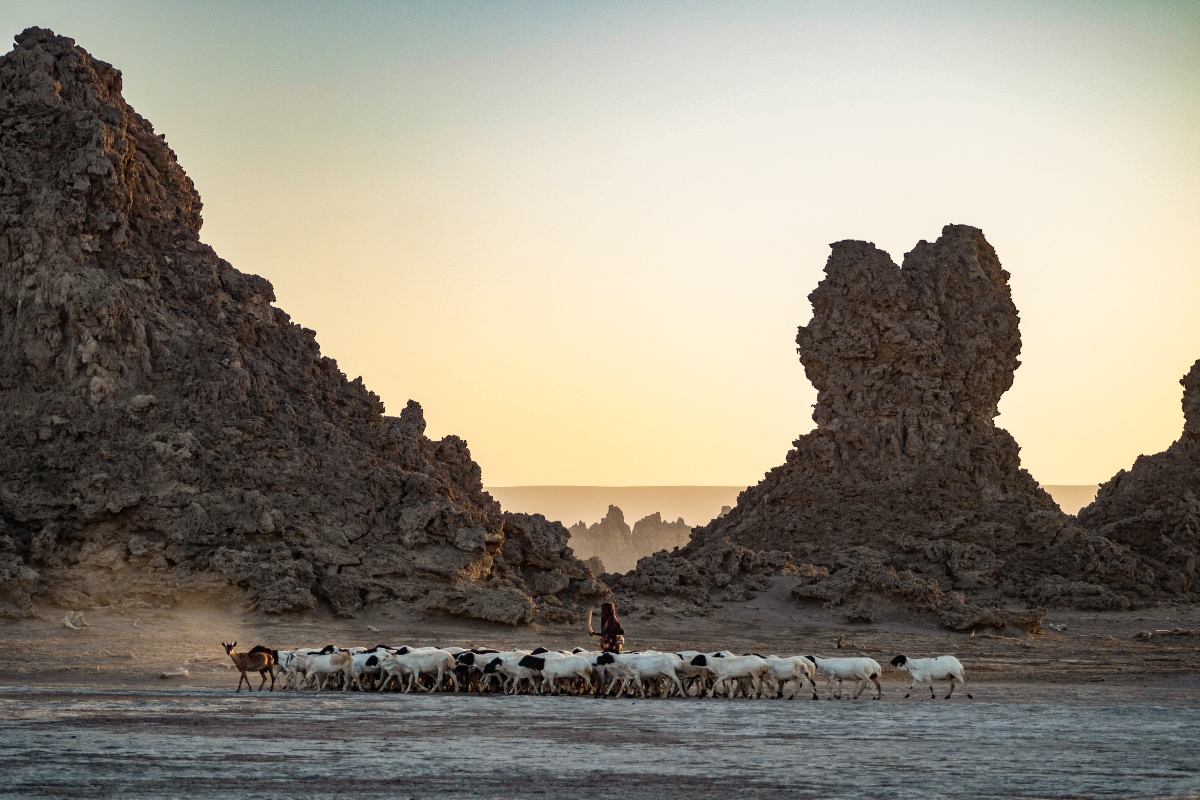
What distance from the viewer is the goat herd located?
22.5 meters

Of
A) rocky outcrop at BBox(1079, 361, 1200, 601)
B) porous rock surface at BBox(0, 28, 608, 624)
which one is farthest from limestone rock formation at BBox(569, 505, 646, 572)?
porous rock surface at BBox(0, 28, 608, 624)

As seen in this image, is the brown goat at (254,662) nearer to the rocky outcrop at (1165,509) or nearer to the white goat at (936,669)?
the white goat at (936,669)

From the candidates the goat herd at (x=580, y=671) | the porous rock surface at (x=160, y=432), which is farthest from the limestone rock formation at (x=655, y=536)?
the goat herd at (x=580, y=671)

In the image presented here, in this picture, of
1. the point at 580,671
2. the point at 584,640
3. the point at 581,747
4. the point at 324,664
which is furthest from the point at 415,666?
the point at 584,640

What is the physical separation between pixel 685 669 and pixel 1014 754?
28.1 feet

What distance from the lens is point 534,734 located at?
17.0 m

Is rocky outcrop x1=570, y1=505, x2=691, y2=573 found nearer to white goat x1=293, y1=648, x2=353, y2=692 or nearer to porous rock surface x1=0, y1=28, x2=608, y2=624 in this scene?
porous rock surface x1=0, y1=28, x2=608, y2=624

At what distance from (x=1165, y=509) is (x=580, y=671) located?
37233 mm

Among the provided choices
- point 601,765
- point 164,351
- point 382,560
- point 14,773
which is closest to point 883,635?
point 382,560

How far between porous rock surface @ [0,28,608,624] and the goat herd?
8.59 m

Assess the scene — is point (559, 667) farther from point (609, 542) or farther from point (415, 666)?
point (609, 542)

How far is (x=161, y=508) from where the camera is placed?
32531 mm

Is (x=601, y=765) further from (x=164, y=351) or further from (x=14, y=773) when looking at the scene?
(x=164, y=351)

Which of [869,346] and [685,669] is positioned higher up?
[869,346]
